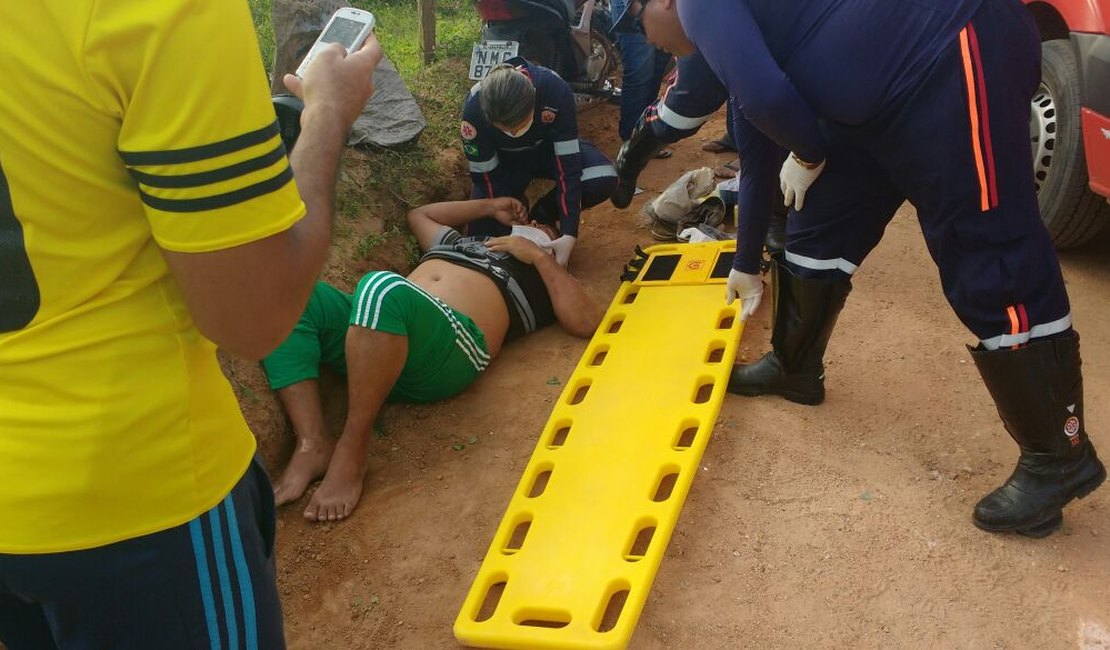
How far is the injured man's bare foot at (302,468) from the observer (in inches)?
111

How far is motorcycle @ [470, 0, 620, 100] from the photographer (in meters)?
5.20

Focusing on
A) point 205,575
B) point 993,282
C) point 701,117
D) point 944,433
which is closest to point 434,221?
point 701,117

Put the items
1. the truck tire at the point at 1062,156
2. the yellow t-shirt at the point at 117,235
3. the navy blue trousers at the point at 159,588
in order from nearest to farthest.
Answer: the yellow t-shirt at the point at 117,235, the navy blue trousers at the point at 159,588, the truck tire at the point at 1062,156

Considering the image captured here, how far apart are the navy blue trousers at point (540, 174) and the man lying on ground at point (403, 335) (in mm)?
559

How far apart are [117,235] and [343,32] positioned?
634 millimetres

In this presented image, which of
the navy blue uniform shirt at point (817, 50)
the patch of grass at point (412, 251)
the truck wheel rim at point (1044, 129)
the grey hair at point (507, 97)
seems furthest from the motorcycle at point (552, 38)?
the navy blue uniform shirt at point (817, 50)

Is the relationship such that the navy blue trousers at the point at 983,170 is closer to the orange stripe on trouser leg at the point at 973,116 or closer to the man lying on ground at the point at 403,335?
the orange stripe on trouser leg at the point at 973,116

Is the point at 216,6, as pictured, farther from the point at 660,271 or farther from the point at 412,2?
the point at 412,2

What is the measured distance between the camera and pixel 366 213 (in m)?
4.08

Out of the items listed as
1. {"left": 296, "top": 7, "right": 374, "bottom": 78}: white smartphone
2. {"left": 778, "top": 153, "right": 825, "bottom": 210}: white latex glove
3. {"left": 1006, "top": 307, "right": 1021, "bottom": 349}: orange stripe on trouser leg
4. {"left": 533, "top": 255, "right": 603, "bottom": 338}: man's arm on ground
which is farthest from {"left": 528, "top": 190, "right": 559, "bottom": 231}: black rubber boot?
{"left": 296, "top": 7, "right": 374, "bottom": 78}: white smartphone

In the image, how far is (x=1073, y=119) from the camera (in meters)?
3.27

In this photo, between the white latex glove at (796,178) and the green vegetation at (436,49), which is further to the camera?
the green vegetation at (436,49)

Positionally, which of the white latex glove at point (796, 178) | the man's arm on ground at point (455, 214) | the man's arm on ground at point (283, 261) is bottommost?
the man's arm on ground at point (455, 214)

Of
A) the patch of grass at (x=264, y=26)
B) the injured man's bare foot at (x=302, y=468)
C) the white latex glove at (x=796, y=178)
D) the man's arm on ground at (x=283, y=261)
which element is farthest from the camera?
the patch of grass at (x=264, y=26)
